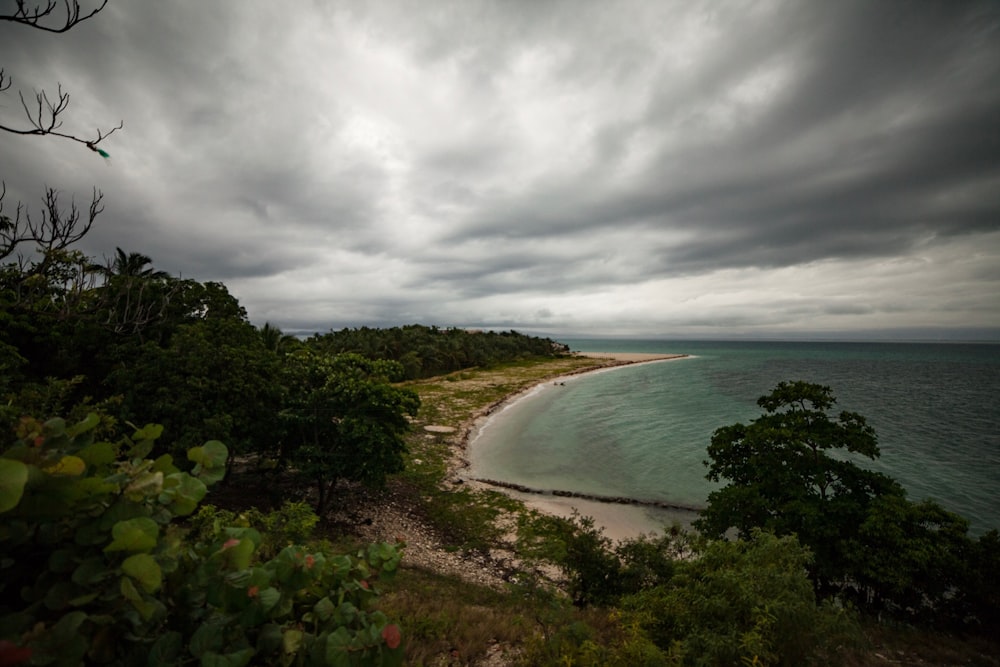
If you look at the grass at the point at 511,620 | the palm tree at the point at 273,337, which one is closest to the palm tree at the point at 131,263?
the palm tree at the point at 273,337

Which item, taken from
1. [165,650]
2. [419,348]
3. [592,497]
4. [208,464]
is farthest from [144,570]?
[419,348]

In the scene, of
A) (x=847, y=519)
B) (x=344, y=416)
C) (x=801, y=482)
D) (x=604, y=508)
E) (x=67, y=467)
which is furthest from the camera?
(x=604, y=508)

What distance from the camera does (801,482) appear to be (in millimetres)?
11695

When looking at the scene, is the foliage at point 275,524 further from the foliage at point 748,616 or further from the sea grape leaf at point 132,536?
the foliage at point 748,616

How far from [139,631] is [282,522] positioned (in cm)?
881

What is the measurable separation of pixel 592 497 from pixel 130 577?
2173 centimetres

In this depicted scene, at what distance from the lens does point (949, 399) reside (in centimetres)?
5269

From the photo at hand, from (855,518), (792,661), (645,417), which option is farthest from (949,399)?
(792,661)

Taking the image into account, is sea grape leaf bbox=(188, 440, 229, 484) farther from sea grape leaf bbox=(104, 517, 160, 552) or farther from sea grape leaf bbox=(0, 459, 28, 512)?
sea grape leaf bbox=(0, 459, 28, 512)

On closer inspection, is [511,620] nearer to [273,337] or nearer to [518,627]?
[518,627]

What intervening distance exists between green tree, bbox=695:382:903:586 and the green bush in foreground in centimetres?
1231

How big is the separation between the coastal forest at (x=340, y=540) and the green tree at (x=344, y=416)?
0.33ft

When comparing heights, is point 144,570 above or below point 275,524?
above

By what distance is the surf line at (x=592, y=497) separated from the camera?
1988 cm
